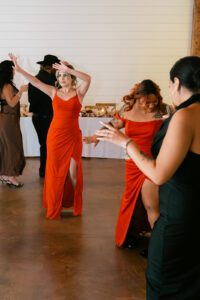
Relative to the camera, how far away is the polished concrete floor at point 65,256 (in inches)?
74.4

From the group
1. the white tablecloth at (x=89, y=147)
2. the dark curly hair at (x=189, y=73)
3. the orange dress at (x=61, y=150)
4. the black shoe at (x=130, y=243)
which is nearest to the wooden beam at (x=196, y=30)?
the white tablecloth at (x=89, y=147)

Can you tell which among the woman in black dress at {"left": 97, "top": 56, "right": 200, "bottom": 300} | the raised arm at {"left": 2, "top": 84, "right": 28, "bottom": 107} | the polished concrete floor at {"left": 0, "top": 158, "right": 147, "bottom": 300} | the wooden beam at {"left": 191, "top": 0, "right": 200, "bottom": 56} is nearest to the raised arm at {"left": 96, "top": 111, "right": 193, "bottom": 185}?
the woman in black dress at {"left": 97, "top": 56, "right": 200, "bottom": 300}

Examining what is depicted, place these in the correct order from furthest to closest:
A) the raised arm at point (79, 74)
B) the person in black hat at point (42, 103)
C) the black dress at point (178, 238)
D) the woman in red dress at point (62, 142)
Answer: the person in black hat at point (42, 103), the woman in red dress at point (62, 142), the raised arm at point (79, 74), the black dress at point (178, 238)

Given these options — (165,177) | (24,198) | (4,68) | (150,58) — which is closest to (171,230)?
(165,177)

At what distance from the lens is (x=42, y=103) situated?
4.45 meters

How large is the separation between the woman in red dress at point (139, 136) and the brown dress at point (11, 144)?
2.14 metres

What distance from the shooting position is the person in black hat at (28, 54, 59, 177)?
4227 mm

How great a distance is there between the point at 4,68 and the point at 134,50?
4.56 m

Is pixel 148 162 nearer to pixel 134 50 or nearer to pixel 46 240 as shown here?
pixel 46 240

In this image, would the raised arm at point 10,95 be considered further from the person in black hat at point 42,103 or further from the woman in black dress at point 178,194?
the woman in black dress at point 178,194

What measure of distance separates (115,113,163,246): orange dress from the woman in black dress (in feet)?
3.51

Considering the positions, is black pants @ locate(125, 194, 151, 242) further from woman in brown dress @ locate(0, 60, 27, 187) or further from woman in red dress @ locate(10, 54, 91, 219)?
woman in brown dress @ locate(0, 60, 27, 187)

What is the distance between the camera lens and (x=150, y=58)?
24.9ft

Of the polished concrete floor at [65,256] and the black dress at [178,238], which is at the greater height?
the black dress at [178,238]
